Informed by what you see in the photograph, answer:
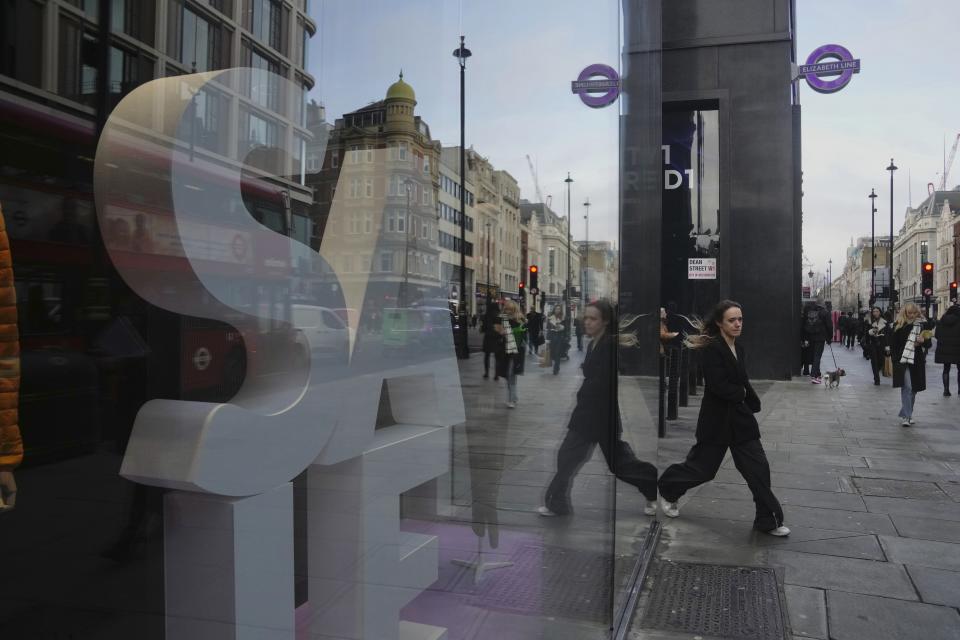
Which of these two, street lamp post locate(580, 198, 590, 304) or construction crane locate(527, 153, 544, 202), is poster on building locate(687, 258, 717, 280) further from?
construction crane locate(527, 153, 544, 202)

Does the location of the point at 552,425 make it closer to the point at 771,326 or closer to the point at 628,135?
the point at 628,135

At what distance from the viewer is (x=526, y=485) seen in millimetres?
2896

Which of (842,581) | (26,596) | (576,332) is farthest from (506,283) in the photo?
(842,581)

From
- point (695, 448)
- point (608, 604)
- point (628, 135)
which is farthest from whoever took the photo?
point (695, 448)

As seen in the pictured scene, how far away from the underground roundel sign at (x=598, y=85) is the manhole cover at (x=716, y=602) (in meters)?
2.39

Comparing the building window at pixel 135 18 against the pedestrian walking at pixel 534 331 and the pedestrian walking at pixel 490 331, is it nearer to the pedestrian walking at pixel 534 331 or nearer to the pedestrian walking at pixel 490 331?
the pedestrian walking at pixel 490 331

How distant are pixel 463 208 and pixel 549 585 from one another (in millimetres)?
1534

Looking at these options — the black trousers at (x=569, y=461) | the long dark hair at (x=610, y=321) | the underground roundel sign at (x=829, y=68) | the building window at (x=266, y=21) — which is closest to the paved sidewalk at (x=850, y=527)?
the black trousers at (x=569, y=461)

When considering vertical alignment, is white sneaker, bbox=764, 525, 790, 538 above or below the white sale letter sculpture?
below

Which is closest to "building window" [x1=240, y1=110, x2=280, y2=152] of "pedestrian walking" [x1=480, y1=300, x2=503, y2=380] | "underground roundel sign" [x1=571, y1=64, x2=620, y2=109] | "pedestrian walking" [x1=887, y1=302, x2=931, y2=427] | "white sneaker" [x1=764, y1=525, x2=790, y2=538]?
"pedestrian walking" [x1=480, y1=300, x2=503, y2=380]

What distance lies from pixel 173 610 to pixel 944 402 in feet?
43.9

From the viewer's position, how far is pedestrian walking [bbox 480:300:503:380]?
90.4 inches

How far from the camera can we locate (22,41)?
1.14 metres

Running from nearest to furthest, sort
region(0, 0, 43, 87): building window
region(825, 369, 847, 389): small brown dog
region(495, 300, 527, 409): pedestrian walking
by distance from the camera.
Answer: region(0, 0, 43, 87): building window
region(495, 300, 527, 409): pedestrian walking
region(825, 369, 847, 389): small brown dog
